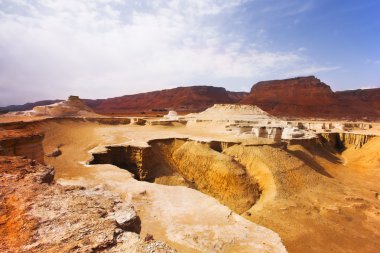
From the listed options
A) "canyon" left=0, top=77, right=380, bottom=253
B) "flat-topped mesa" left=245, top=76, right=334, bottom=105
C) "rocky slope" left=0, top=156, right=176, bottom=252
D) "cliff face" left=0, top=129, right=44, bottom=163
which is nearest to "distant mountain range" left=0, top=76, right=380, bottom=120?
"flat-topped mesa" left=245, top=76, right=334, bottom=105

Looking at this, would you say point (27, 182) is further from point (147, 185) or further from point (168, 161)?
point (168, 161)

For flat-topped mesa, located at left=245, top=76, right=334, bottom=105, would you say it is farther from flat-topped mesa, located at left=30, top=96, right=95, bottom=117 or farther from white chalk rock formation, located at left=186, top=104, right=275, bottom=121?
flat-topped mesa, located at left=30, top=96, right=95, bottom=117

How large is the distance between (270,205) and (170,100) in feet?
266

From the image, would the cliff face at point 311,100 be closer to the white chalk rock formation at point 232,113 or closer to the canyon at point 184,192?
the white chalk rock formation at point 232,113

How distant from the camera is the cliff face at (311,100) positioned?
65.1m

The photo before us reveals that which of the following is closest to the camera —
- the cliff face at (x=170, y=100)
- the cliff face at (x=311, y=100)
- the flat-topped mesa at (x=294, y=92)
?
the cliff face at (x=311, y=100)

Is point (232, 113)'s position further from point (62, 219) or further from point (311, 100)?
point (311, 100)

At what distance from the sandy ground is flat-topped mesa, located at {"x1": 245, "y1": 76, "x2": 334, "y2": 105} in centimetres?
5971

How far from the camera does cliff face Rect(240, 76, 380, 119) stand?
65.1 m

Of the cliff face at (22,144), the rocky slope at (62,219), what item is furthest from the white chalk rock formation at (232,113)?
the rocky slope at (62,219)

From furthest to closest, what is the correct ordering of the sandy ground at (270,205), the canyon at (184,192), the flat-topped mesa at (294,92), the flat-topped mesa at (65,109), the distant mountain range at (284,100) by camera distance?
the flat-topped mesa at (294,92) → the distant mountain range at (284,100) → the flat-topped mesa at (65,109) → the sandy ground at (270,205) → the canyon at (184,192)

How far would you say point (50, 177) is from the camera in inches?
170

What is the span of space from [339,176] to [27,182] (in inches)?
709

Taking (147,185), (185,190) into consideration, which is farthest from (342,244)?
(147,185)
